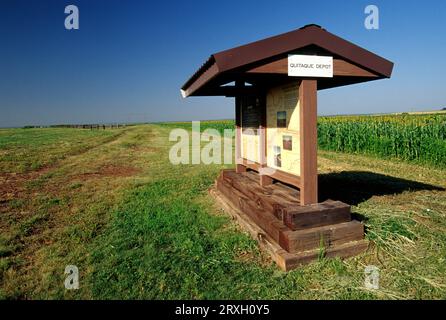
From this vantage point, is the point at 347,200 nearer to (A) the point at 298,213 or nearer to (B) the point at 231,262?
(A) the point at 298,213

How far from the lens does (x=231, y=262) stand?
3977 mm

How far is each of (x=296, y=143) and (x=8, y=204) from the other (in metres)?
6.44

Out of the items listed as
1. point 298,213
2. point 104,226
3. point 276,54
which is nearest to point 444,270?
point 298,213

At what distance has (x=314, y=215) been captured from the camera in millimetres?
4051

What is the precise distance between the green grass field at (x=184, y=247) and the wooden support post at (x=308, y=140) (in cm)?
95

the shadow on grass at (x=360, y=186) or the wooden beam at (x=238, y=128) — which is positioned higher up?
the wooden beam at (x=238, y=128)

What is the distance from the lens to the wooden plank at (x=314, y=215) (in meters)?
3.98

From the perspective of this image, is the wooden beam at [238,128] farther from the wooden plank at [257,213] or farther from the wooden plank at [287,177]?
the wooden plank at [287,177]

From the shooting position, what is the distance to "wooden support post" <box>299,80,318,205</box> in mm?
4320

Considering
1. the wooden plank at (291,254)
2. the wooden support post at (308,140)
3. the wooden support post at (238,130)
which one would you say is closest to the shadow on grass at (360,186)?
the wooden support post at (238,130)
